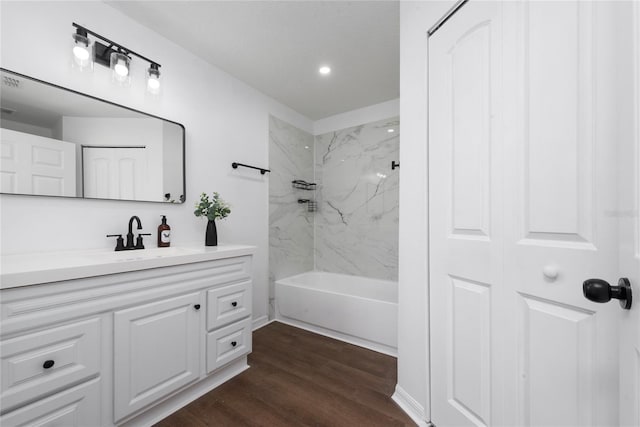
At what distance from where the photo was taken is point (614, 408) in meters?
0.70

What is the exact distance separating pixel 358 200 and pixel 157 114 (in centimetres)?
225

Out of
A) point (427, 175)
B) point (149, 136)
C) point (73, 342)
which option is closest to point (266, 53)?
point (149, 136)

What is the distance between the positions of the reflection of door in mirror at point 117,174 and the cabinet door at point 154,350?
2.69 ft

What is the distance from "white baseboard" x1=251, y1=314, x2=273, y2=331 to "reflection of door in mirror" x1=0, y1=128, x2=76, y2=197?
1853 millimetres

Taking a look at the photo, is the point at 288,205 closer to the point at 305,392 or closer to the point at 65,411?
the point at 305,392

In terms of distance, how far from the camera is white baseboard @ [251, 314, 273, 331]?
257 cm

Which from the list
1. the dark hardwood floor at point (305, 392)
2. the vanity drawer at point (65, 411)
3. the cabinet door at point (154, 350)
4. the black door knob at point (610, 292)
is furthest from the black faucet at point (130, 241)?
the black door knob at point (610, 292)

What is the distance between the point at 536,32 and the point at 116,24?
7.72 feet

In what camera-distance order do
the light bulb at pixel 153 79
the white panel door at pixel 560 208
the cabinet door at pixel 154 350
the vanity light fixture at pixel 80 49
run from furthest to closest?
the light bulb at pixel 153 79
the vanity light fixture at pixel 80 49
the cabinet door at pixel 154 350
the white panel door at pixel 560 208

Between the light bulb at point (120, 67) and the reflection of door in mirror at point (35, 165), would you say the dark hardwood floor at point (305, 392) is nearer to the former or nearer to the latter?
the reflection of door in mirror at point (35, 165)

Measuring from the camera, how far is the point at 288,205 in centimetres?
311

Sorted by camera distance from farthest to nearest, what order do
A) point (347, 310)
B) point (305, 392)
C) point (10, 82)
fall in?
point (347, 310) → point (305, 392) → point (10, 82)

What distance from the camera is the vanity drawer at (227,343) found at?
1.61 meters

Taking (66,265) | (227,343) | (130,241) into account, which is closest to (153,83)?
(130,241)
